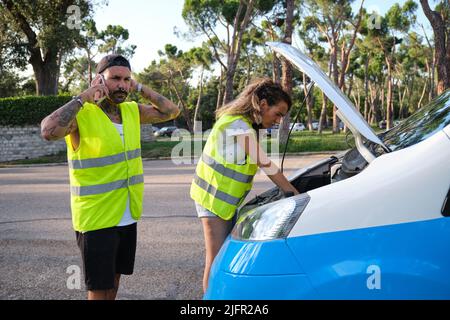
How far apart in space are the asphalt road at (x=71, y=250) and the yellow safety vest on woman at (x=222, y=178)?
107cm

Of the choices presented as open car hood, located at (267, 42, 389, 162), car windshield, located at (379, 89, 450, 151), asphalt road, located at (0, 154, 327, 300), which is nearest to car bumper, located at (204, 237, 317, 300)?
open car hood, located at (267, 42, 389, 162)

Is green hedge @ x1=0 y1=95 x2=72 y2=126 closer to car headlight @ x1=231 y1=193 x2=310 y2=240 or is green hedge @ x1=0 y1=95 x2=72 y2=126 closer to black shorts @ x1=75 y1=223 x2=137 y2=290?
black shorts @ x1=75 y1=223 x2=137 y2=290

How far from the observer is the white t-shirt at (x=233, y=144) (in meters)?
2.67

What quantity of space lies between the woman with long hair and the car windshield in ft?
2.24

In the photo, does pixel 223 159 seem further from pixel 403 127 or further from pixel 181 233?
pixel 181 233

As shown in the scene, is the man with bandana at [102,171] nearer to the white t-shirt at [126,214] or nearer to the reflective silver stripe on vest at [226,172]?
the white t-shirt at [126,214]

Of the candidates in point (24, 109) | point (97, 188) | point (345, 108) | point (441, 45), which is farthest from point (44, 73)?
point (345, 108)

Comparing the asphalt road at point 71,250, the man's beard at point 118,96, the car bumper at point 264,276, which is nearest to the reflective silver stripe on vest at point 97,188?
the man's beard at point 118,96

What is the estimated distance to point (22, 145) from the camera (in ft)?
66.9

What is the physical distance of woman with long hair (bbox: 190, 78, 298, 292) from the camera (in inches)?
105
